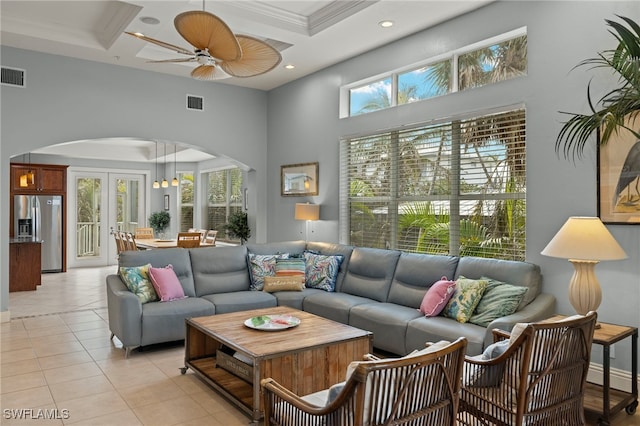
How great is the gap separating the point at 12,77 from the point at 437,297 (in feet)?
18.0

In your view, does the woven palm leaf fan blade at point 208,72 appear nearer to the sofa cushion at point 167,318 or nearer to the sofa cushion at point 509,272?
the sofa cushion at point 167,318

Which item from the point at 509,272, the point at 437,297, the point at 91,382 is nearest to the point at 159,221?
the point at 91,382

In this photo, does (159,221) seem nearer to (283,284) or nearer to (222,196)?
(222,196)

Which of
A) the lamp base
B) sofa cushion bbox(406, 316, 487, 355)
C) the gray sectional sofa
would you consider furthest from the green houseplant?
the lamp base

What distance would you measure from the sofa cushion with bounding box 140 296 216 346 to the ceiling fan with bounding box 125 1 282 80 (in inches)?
86.7

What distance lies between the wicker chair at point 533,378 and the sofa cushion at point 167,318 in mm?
2902

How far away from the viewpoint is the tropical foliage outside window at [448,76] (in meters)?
4.35

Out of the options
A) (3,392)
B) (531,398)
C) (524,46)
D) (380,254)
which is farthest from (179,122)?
(531,398)

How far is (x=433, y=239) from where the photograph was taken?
5.02m

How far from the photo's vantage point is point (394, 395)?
1.73m

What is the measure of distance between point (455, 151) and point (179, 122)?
4.05 m

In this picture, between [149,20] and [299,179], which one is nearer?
[149,20]

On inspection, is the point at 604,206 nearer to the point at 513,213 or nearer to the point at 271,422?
the point at 513,213

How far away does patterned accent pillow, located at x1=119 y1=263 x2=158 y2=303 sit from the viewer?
179 inches
